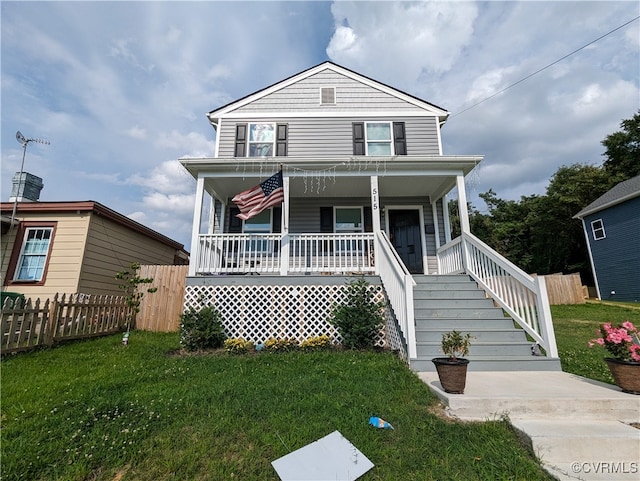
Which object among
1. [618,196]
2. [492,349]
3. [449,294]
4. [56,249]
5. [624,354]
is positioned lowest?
[492,349]

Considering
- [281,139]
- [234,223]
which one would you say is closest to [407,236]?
[281,139]

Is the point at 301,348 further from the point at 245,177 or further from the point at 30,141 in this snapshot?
the point at 30,141

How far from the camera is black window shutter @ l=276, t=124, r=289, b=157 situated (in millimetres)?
9227

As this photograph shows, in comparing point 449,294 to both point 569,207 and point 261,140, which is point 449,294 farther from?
point 569,207

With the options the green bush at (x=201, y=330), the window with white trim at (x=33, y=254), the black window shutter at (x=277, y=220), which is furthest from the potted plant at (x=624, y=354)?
the window with white trim at (x=33, y=254)

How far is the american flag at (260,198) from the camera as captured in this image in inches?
250

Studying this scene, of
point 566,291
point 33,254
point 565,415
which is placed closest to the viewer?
point 565,415

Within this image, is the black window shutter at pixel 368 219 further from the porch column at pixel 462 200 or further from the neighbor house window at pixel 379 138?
the porch column at pixel 462 200

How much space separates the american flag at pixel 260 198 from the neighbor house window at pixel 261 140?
2879 millimetres

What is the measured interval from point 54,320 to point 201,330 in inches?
114

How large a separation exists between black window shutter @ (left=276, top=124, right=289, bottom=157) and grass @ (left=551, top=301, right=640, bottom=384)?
8417 millimetres

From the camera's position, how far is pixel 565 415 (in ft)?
9.32

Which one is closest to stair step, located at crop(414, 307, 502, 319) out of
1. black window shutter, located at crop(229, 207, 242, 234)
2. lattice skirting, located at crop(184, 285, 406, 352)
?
lattice skirting, located at crop(184, 285, 406, 352)

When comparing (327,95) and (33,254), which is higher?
(327,95)
